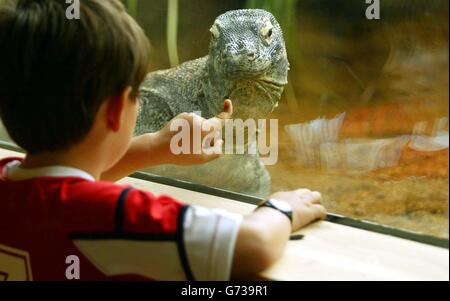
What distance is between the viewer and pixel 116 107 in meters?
0.91

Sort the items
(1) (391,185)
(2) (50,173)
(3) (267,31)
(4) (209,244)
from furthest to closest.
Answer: (3) (267,31) → (1) (391,185) → (2) (50,173) → (4) (209,244)

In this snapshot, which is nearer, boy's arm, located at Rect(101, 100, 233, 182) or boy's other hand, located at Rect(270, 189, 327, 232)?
boy's other hand, located at Rect(270, 189, 327, 232)

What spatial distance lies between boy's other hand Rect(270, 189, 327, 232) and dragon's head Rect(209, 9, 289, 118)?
2.12ft

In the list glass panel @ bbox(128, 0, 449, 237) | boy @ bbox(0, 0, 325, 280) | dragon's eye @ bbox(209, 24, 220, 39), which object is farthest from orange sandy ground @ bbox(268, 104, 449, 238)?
dragon's eye @ bbox(209, 24, 220, 39)

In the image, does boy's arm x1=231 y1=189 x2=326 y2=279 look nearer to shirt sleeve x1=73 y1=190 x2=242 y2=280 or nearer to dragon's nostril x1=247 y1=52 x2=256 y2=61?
shirt sleeve x1=73 y1=190 x2=242 y2=280

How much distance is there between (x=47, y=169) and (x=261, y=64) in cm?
89

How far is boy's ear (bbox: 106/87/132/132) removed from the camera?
0.91 meters

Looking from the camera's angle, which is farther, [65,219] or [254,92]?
[254,92]

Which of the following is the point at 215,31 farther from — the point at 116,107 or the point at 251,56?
the point at 116,107

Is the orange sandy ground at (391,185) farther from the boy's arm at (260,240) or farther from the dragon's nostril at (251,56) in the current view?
the dragon's nostril at (251,56)

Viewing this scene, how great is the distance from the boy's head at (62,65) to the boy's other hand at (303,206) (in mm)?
326

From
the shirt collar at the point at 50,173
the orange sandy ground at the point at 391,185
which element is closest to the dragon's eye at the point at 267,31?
the orange sandy ground at the point at 391,185

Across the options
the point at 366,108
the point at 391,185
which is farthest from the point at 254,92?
the point at 391,185

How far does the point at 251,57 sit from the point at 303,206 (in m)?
0.76
